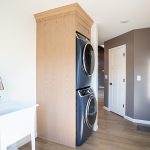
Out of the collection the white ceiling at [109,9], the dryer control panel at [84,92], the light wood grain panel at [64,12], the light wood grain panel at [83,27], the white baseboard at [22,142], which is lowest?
the white baseboard at [22,142]

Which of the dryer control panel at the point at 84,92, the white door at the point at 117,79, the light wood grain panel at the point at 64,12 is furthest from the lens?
the white door at the point at 117,79

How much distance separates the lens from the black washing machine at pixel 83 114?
7.66 ft

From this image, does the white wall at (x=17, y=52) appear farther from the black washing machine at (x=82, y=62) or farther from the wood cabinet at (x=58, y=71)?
the black washing machine at (x=82, y=62)

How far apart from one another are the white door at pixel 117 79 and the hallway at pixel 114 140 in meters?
0.77

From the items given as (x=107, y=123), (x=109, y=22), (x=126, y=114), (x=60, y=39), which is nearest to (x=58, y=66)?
(x=60, y=39)

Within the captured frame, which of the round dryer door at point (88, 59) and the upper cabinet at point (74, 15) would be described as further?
the round dryer door at point (88, 59)

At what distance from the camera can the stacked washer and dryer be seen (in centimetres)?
234

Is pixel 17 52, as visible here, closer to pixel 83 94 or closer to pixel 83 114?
pixel 83 94

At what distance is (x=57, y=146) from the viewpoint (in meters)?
2.36

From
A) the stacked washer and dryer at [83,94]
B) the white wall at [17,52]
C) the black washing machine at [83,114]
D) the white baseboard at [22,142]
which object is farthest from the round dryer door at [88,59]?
the white baseboard at [22,142]

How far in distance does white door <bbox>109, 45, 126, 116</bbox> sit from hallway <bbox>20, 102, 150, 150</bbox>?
77 centimetres

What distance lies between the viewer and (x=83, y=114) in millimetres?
2379

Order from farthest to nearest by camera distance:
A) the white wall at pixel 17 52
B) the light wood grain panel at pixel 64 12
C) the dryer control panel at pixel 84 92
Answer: the dryer control panel at pixel 84 92 < the light wood grain panel at pixel 64 12 < the white wall at pixel 17 52

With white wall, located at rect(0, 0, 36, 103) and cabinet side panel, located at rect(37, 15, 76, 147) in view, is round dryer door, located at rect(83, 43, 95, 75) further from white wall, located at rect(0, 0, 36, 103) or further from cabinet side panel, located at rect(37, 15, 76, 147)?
white wall, located at rect(0, 0, 36, 103)
